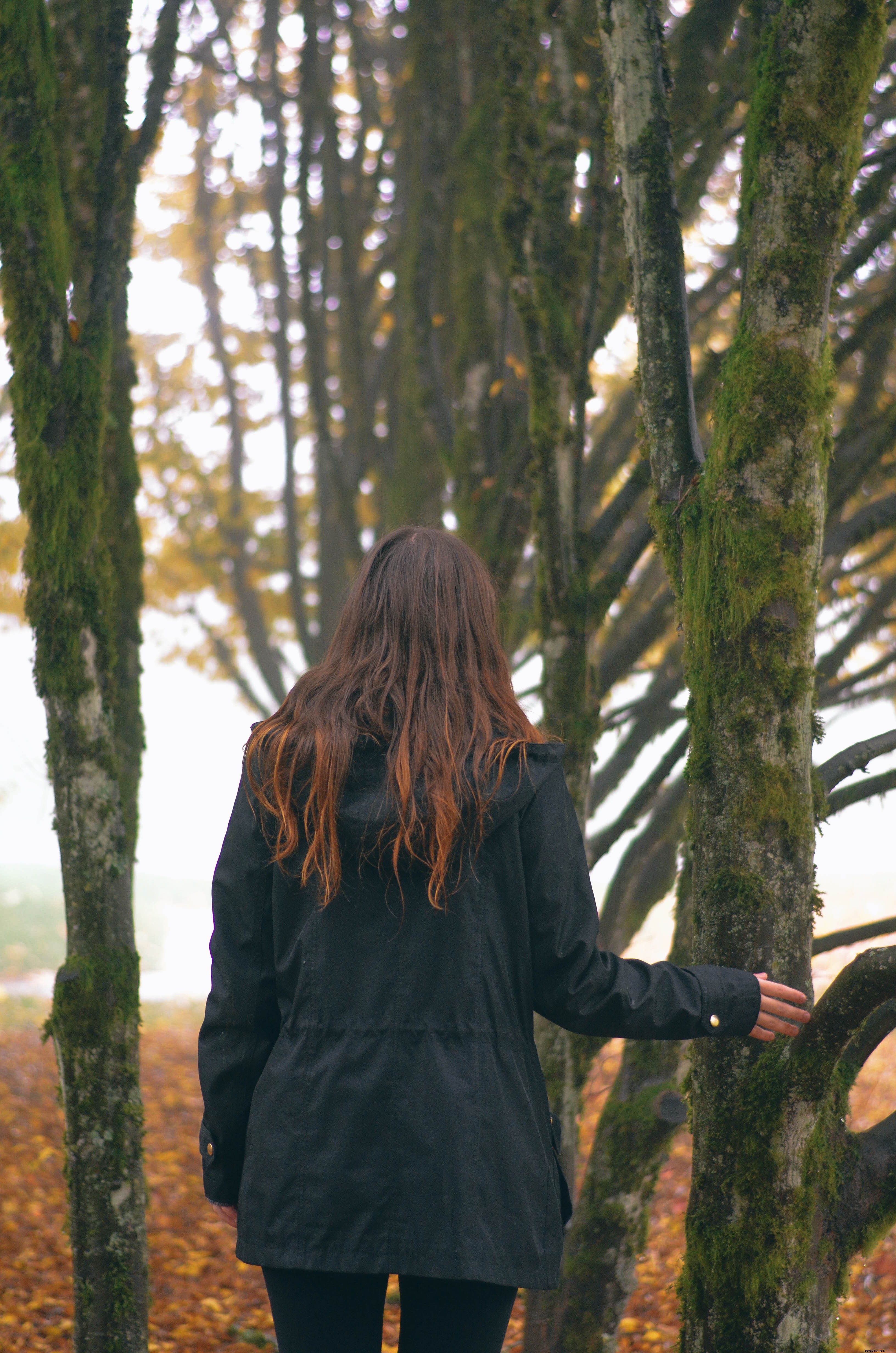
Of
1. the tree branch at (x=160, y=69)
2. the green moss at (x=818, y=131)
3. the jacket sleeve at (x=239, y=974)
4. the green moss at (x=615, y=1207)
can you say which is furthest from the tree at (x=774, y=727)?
the tree branch at (x=160, y=69)

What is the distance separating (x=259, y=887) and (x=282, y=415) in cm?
568

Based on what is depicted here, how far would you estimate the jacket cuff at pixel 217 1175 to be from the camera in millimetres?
2033

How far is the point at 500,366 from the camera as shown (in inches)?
193

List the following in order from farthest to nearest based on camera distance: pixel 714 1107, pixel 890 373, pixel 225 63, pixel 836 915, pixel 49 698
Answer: pixel 836 915 → pixel 225 63 → pixel 890 373 → pixel 49 698 → pixel 714 1107

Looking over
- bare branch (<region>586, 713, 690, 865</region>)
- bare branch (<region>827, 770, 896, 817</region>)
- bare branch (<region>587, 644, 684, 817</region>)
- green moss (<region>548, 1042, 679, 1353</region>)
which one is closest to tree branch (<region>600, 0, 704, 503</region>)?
bare branch (<region>827, 770, 896, 817</region>)

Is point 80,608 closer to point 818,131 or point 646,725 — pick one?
point 818,131

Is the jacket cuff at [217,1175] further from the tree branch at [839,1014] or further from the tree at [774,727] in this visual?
the tree branch at [839,1014]

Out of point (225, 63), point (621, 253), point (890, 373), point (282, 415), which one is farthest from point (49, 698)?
point (225, 63)

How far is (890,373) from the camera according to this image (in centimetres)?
591

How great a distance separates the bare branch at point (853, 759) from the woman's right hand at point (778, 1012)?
559mm

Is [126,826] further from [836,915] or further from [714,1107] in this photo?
[836,915]

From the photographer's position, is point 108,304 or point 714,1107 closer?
point 714,1107

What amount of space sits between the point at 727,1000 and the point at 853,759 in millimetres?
764

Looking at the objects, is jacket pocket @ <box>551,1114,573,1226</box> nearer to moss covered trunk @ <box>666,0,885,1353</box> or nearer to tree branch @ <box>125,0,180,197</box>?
moss covered trunk @ <box>666,0,885,1353</box>
